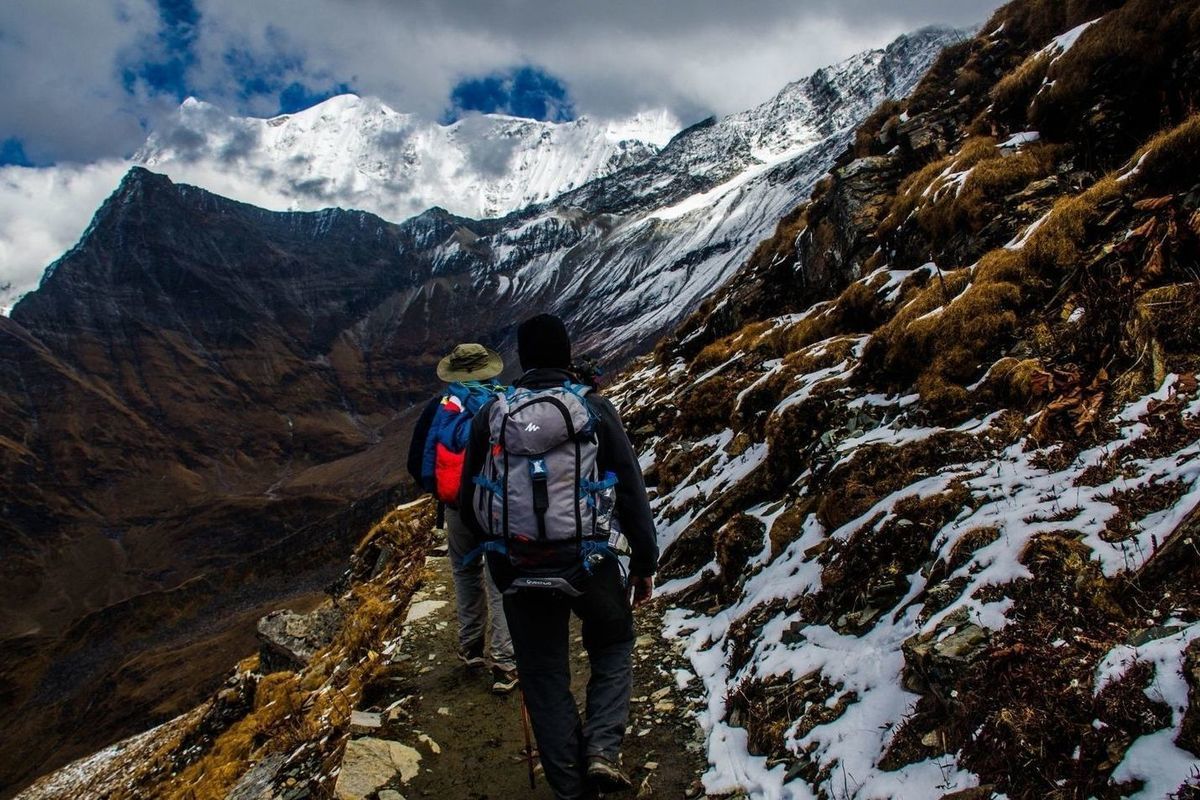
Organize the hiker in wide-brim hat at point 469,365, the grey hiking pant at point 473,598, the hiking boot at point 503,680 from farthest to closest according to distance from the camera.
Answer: the grey hiking pant at point 473,598, the hiking boot at point 503,680, the hiker in wide-brim hat at point 469,365

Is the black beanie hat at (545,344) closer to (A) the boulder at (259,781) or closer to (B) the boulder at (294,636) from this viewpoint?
(A) the boulder at (259,781)

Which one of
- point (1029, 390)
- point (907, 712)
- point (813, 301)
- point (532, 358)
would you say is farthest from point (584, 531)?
point (813, 301)

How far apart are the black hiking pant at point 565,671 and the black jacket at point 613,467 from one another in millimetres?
289

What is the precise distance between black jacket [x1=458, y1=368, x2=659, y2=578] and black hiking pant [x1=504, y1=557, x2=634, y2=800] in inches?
11.4

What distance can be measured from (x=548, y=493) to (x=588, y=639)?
122 cm

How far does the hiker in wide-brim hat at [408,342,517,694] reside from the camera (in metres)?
6.50

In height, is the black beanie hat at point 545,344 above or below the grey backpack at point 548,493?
above

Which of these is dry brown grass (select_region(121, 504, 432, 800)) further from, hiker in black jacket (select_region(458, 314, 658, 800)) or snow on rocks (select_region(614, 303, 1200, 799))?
snow on rocks (select_region(614, 303, 1200, 799))

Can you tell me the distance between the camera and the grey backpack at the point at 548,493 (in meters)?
4.38

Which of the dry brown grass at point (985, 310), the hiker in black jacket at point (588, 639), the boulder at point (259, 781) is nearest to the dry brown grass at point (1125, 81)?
the dry brown grass at point (985, 310)

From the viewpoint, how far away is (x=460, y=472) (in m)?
6.34

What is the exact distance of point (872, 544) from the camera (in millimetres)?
6582

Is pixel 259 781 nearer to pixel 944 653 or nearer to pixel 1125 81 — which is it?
pixel 944 653

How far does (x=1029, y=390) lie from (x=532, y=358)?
579 cm
